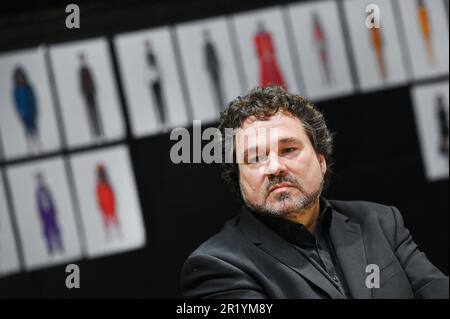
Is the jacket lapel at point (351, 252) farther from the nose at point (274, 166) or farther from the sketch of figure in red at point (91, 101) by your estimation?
the sketch of figure in red at point (91, 101)

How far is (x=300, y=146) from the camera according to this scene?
7.26 feet

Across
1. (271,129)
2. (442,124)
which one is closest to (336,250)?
(271,129)

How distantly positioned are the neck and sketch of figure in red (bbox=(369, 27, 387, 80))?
2.23 m

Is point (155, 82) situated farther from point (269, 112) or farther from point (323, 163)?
point (269, 112)

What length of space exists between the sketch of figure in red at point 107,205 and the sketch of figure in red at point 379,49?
2037mm

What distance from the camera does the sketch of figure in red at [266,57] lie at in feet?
14.1

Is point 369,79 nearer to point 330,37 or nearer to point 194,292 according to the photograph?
point 330,37

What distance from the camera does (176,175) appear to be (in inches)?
162

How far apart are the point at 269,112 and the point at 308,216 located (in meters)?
0.42

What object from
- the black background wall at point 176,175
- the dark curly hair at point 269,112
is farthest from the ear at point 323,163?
the black background wall at point 176,175

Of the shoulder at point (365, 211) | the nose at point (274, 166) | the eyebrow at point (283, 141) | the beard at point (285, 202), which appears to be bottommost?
the shoulder at point (365, 211)

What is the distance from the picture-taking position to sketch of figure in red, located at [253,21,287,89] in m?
4.29

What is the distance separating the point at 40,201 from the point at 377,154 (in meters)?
2.32
